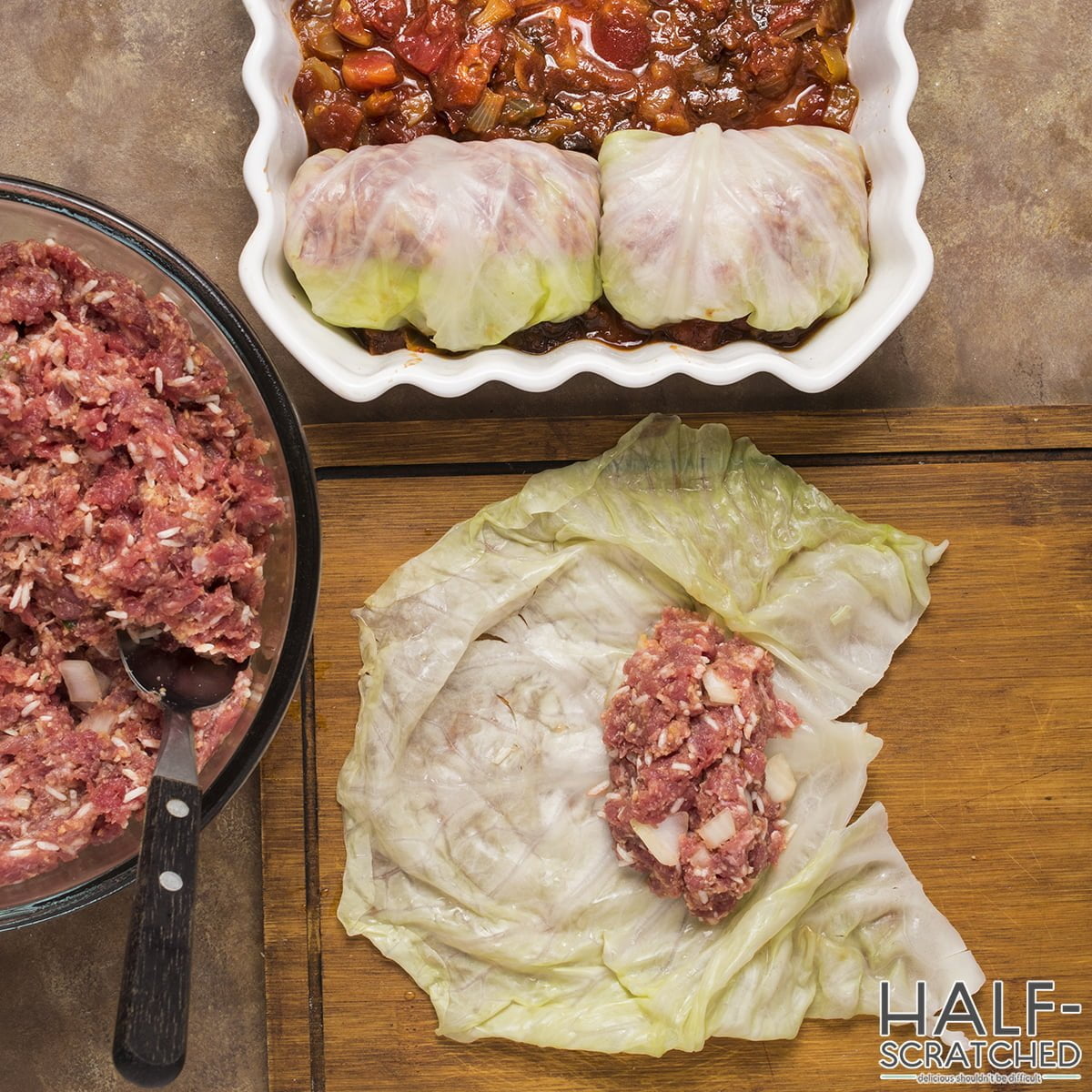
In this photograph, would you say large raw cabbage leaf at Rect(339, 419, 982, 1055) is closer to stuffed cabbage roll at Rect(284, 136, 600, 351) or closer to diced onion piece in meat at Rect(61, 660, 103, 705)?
stuffed cabbage roll at Rect(284, 136, 600, 351)

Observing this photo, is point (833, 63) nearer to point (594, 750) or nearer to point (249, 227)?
point (249, 227)

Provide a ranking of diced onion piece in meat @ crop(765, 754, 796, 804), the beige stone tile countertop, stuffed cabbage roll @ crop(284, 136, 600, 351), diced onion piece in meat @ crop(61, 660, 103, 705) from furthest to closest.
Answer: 1. the beige stone tile countertop
2. diced onion piece in meat @ crop(765, 754, 796, 804)
3. stuffed cabbage roll @ crop(284, 136, 600, 351)
4. diced onion piece in meat @ crop(61, 660, 103, 705)

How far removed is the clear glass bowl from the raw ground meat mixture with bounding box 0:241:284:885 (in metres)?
0.05

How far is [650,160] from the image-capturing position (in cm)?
258

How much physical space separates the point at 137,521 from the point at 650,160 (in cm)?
153

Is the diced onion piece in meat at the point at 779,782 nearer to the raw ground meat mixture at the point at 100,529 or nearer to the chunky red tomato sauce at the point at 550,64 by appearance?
the raw ground meat mixture at the point at 100,529

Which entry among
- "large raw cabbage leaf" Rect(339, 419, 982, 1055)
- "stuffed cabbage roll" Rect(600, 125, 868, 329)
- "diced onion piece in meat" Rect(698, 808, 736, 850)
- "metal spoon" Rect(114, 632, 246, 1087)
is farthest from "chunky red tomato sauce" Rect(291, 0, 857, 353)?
"diced onion piece in meat" Rect(698, 808, 736, 850)

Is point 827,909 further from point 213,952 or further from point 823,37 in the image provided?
point 823,37

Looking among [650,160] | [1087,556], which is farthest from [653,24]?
[1087,556]

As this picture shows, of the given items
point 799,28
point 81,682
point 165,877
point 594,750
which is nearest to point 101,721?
point 81,682

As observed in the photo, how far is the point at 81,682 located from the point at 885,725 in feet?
7.13

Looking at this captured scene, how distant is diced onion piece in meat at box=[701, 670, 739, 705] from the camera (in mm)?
2695

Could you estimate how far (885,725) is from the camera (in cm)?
297

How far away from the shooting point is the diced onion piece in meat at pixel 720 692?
270cm
